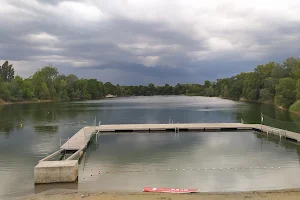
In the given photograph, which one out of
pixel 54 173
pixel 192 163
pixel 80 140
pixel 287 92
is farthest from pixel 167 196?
pixel 287 92

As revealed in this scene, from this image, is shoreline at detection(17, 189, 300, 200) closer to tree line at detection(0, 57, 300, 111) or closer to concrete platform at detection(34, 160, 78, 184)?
concrete platform at detection(34, 160, 78, 184)

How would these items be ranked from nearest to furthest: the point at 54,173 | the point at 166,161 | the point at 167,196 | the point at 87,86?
the point at 167,196
the point at 54,173
the point at 166,161
the point at 87,86

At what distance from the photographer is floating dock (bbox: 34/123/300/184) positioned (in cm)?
1606

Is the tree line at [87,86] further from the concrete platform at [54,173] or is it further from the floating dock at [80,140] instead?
the concrete platform at [54,173]

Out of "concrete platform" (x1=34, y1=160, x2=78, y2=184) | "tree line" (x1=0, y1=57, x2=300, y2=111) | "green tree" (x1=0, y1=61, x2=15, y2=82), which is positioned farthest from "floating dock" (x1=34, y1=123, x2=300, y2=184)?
"green tree" (x1=0, y1=61, x2=15, y2=82)

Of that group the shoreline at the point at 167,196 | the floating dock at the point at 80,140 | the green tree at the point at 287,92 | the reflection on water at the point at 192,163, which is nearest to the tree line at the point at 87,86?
the green tree at the point at 287,92

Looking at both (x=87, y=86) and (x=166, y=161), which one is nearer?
(x=166, y=161)

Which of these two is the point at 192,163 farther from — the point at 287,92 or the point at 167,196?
the point at 287,92

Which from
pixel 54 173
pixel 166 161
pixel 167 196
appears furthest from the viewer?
pixel 166 161

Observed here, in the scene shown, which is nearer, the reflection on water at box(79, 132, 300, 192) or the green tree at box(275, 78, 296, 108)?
the reflection on water at box(79, 132, 300, 192)

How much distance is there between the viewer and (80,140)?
87.6 ft

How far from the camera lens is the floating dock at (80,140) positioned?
52.7 ft

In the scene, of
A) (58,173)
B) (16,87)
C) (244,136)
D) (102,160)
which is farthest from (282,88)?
(16,87)

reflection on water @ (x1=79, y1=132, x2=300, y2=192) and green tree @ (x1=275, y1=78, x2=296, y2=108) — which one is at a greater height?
green tree @ (x1=275, y1=78, x2=296, y2=108)
